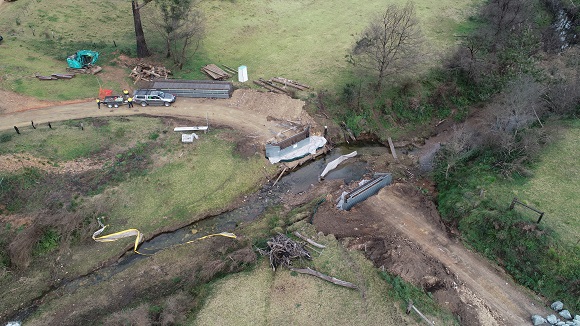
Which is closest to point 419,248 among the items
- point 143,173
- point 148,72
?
point 143,173

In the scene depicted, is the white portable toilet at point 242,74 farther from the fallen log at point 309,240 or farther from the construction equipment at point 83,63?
the fallen log at point 309,240

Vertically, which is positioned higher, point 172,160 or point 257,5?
point 257,5

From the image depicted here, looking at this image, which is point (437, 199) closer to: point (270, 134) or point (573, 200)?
point (573, 200)

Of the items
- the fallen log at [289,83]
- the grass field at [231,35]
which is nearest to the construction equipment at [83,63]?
the grass field at [231,35]

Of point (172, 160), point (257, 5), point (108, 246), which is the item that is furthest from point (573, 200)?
point (257, 5)

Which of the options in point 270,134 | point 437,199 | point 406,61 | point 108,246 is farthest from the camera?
point 406,61
